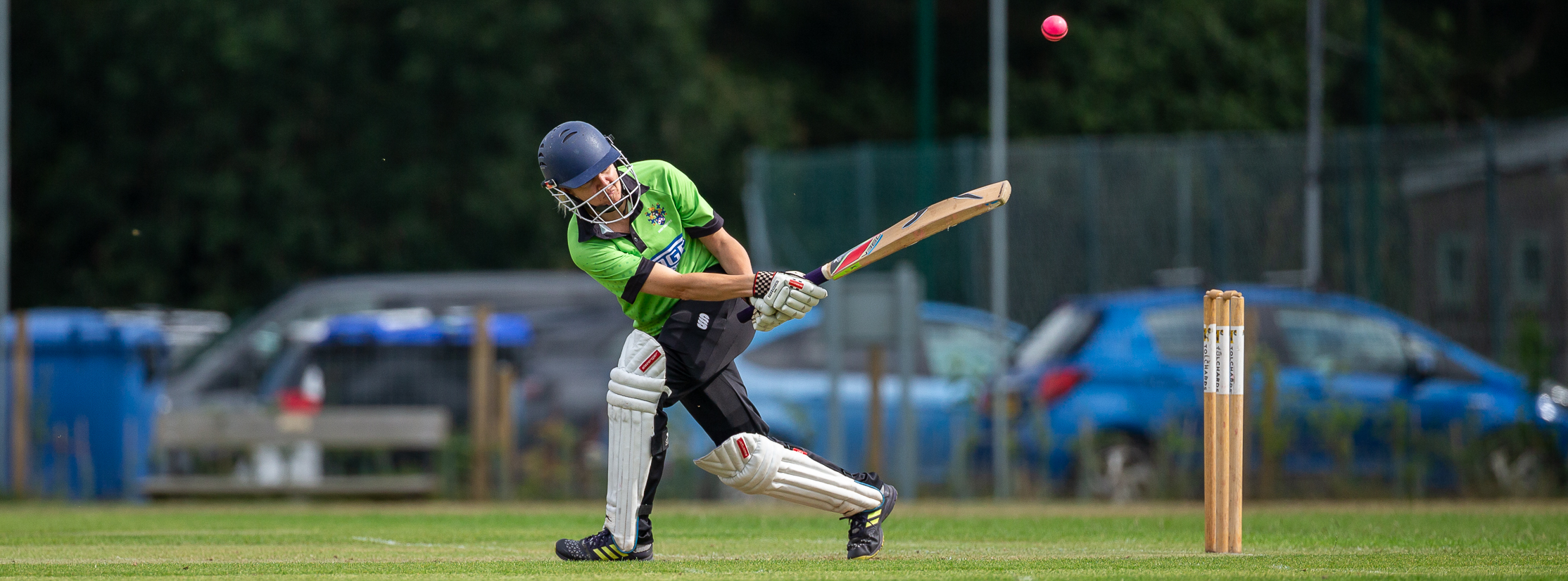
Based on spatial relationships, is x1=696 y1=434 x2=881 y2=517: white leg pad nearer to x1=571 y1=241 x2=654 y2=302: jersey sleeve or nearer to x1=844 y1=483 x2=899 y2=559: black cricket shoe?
x1=844 y1=483 x2=899 y2=559: black cricket shoe

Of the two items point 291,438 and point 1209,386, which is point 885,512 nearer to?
point 1209,386

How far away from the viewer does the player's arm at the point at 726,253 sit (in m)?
7.34

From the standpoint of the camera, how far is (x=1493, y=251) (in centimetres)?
1491

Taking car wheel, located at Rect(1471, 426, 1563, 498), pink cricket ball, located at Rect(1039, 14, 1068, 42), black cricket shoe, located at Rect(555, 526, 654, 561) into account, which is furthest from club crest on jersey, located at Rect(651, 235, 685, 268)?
car wheel, located at Rect(1471, 426, 1563, 498)

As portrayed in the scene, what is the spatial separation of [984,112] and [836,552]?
21.9 m

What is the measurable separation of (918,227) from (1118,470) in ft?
21.7

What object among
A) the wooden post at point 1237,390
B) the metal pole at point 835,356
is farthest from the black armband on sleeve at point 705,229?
the metal pole at point 835,356

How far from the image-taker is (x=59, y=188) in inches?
1029

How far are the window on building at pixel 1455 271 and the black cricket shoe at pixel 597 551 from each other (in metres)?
9.79

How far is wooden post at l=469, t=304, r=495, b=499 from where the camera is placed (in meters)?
13.5

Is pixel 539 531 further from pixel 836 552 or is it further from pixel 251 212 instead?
pixel 251 212

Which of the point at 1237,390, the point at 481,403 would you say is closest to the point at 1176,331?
the point at 481,403

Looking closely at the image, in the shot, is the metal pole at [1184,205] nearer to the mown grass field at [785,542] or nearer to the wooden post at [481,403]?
the mown grass field at [785,542]

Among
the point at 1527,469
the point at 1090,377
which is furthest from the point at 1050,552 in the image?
the point at 1527,469
